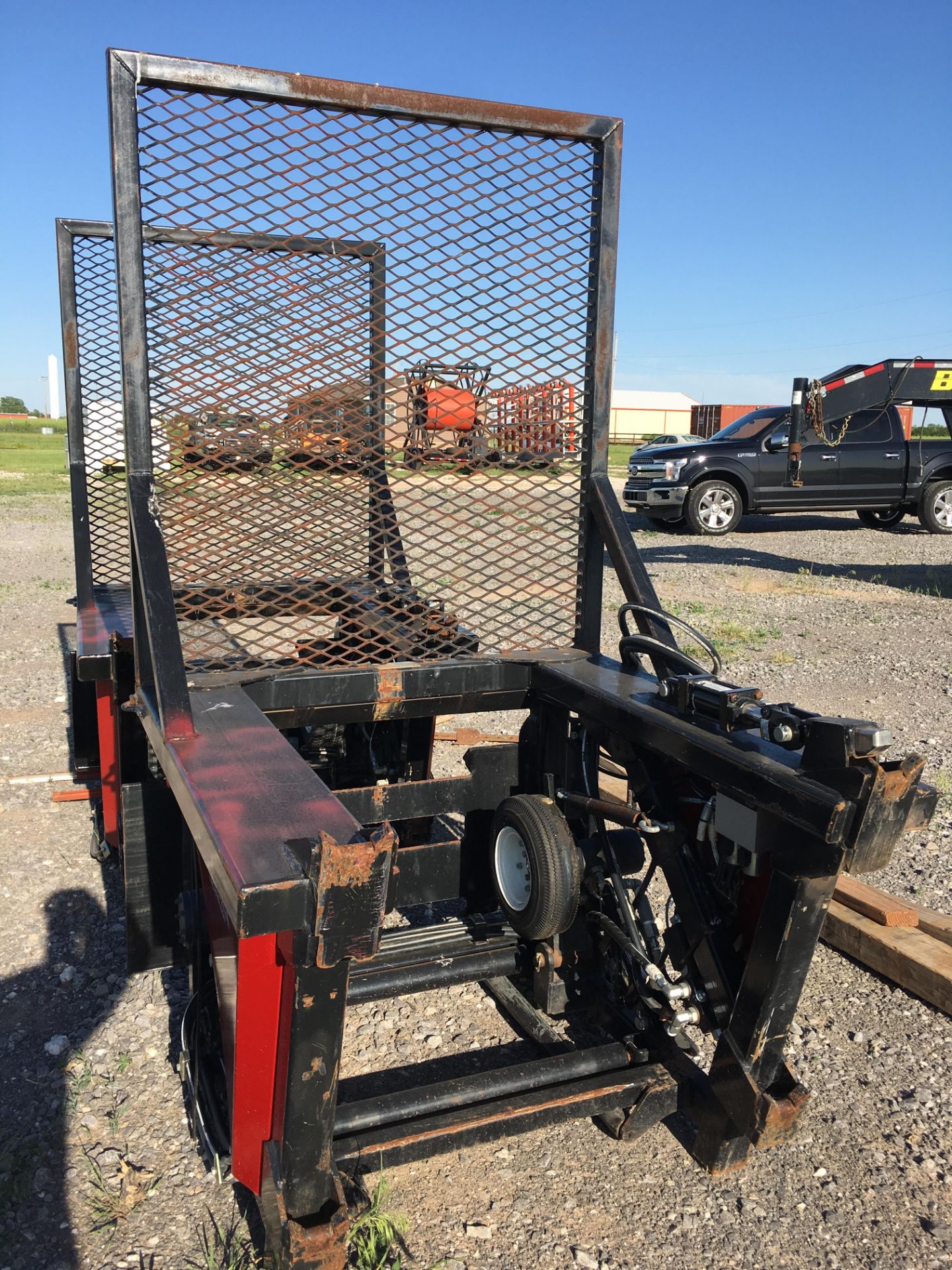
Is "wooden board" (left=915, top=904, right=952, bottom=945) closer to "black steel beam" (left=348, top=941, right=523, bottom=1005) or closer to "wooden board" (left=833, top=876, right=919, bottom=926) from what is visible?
"wooden board" (left=833, top=876, right=919, bottom=926)

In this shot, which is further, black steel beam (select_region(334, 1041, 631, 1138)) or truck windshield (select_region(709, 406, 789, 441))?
truck windshield (select_region(709, 406, 789, 441))

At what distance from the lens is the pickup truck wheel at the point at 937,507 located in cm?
1526

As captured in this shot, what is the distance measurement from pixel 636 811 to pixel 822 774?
0.63 metres

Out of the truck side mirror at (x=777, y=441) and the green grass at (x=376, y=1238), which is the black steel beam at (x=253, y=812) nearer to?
the green grass at (x=376, y=1238)

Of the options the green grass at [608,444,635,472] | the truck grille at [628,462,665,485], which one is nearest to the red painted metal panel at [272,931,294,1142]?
the truck grille at [628,462,665,485]

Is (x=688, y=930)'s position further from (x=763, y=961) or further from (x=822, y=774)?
(x=822, y=774)

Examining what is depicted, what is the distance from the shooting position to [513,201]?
2.95m

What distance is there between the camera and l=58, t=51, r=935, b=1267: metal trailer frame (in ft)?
5.82

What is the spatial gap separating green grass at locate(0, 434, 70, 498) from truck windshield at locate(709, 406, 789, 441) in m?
9.83

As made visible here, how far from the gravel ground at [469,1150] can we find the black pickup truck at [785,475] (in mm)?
11022

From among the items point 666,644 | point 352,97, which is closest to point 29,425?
point 352,97

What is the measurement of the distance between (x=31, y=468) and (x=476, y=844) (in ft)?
111

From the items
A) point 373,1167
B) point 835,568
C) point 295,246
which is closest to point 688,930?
point 373,1167

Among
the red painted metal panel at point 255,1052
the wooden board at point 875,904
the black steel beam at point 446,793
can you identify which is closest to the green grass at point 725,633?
the wooden board at point 875,904
